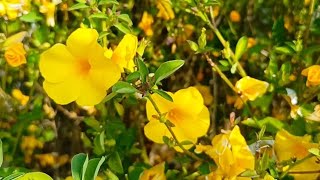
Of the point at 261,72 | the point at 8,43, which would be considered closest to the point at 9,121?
the point at 8,43

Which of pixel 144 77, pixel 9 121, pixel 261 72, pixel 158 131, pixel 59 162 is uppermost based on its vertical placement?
pixel 144 77

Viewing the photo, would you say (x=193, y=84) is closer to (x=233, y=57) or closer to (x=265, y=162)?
(x=233, y=57)

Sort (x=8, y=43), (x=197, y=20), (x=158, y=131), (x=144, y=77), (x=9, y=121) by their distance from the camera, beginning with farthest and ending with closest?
(x=197, y=20) → (x=9, y=121) → (x=8, y=43) → (x=158, y=131) → (x=144, y=77)

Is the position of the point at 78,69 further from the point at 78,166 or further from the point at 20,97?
the point at 20,97

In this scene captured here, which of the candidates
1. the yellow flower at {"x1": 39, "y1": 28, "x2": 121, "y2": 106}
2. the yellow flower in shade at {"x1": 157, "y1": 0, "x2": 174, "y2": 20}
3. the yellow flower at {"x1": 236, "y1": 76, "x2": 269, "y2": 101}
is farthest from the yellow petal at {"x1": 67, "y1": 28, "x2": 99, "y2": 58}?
the yellow flower in shade at {"x1": 157, "y1": 0, "x2": 174, "y2": 20}

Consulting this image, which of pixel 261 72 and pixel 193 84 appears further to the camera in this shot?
pixel 193 84

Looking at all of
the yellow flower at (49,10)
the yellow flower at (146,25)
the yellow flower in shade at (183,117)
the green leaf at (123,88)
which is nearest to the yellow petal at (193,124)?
the yellow flower in shade at (183,117)

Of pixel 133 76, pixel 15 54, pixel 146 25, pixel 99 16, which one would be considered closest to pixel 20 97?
pixel 15 54
